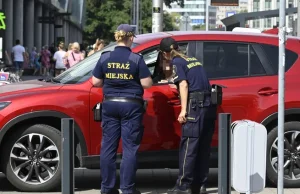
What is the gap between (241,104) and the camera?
7762 mm

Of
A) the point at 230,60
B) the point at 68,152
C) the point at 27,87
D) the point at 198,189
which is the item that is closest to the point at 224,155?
the point at 68,152

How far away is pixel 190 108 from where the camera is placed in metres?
7.23

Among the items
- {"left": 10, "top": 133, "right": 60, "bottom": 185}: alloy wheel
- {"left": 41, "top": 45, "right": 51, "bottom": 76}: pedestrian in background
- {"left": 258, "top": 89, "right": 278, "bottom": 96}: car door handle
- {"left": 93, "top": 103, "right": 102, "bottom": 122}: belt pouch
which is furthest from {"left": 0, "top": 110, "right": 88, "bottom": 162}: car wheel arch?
{"left": 41, "top": 45, "right": 51, "bottom": 76}: pedestrian in background

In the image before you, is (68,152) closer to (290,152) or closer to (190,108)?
(190,108)

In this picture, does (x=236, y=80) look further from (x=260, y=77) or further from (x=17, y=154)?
(x=17, y=154)

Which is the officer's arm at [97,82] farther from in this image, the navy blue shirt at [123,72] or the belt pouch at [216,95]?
the belt pouch at [216,95]

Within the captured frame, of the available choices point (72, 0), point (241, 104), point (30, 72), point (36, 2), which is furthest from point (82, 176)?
point (72, 0)

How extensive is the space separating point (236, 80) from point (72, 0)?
5363 cm

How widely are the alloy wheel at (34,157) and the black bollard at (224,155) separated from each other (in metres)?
2.31

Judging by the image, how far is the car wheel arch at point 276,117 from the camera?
25.8 feet

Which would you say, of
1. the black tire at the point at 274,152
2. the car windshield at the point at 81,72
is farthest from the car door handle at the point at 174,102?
the black tire at the point at 274,152

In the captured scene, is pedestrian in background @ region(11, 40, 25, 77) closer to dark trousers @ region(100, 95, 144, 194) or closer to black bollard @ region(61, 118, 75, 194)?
dark trousers @ region(100, 95, 144, 194)

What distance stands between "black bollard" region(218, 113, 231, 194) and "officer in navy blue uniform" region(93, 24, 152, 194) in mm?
1382

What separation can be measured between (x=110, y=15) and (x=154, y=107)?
217ft
